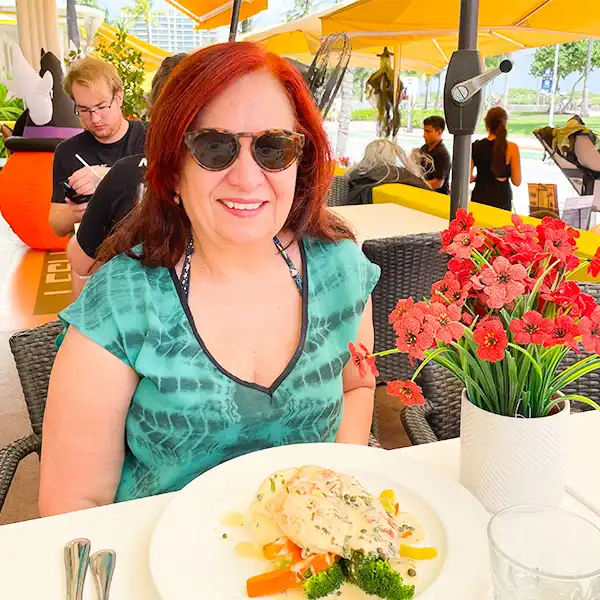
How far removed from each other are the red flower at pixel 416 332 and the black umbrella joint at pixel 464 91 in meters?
0.60

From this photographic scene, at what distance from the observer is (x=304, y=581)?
80cm

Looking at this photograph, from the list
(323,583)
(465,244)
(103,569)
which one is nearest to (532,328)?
(465,244)

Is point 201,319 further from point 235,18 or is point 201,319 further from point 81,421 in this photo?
point 235,18

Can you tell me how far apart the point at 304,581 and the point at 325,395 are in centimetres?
58

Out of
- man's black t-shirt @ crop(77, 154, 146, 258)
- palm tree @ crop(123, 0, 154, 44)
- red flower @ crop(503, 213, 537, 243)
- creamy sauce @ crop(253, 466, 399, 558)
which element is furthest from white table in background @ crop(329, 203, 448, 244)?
palm tree @ crop(123, 0, 154, 44)

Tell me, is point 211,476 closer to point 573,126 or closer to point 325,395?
point 325,395

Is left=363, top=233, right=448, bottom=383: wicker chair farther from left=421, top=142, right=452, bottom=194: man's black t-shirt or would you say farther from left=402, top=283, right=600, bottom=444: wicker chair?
left=421, top=142, right=452, bottom=194: man's black t-shirt

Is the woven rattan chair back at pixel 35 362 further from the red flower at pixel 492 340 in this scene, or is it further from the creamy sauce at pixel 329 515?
the red flower at pixel 492 340

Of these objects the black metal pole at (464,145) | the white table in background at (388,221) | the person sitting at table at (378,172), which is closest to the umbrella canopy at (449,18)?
the person sitting at table at (378,172)

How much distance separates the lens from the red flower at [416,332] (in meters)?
0.79

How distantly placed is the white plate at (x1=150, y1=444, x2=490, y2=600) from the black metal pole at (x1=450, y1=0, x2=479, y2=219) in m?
0.59

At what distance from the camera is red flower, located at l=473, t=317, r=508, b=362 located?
0.81m

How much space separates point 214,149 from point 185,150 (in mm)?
81

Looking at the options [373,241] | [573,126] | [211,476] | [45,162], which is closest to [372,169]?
[573,126]
